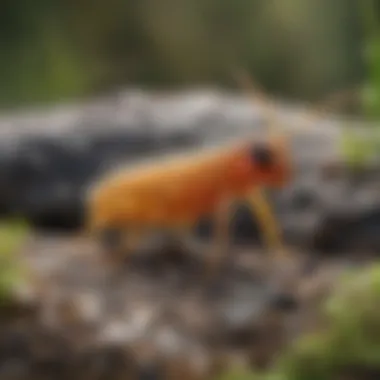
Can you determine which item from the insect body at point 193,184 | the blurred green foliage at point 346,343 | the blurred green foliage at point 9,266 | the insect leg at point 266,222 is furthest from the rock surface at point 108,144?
the blurred green foliage at point 346,343

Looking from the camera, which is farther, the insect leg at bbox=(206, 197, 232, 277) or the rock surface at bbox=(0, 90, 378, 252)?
the rock surface at bbox=(0, 90, 378, 252)

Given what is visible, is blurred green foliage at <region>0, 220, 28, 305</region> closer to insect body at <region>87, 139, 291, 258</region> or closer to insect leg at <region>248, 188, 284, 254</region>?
insect body at <region>87, 139, 291, 258</region>

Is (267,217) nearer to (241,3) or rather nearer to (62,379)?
(62,379)

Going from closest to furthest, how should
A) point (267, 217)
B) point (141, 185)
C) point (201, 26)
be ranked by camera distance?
1. point (141, 185)
2. point (267, 217)
3. point (201, 26)

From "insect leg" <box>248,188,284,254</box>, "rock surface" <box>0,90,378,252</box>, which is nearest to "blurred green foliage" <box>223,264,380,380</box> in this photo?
"insect leg" <box>248,188,284,254</box>

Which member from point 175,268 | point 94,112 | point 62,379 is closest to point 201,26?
point 94,112

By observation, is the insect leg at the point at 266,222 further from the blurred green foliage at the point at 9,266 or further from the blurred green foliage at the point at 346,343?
the blurred green foliage at the point at 346,343
